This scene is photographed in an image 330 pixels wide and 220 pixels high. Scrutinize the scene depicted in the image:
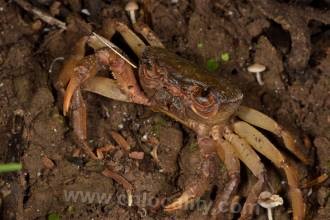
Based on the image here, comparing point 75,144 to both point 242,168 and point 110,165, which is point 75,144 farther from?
point 242,168

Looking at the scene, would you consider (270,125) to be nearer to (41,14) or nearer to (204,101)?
(204,101)

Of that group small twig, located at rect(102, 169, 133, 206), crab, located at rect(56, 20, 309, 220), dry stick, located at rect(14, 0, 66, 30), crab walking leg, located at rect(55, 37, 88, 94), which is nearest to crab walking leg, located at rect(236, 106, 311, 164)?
crab, located at rect(56, 20, 309, 220)

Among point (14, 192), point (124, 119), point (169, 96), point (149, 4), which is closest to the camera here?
point (14, 192)

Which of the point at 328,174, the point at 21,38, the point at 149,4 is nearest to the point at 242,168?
the point at 328,174

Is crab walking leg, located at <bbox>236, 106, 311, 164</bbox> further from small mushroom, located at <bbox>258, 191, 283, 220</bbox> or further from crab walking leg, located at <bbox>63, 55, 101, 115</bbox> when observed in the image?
crab walking leg, located at <bbox>63, 55, 101, 115</bbox>

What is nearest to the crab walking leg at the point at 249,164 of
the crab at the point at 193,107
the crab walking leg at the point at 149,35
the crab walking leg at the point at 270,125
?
the crab at the point at 193,107

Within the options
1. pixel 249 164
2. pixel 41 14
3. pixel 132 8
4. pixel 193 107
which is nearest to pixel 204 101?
pixel 193 107
